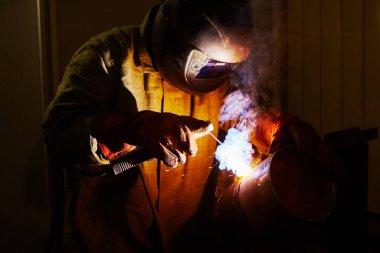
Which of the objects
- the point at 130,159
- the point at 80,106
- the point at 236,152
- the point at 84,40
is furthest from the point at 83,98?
the point at 84,40

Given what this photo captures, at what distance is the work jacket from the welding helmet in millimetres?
194

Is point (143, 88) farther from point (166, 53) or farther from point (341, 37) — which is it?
point (341, 37)

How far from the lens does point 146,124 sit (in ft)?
5.35

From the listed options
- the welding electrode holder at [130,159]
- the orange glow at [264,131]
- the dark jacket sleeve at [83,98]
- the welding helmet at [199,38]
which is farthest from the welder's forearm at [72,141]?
the orange glow at [264,131]

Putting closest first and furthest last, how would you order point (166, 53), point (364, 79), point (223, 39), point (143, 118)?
point (143, 118), point (223, 39), point (166, 53), point (364, 79)

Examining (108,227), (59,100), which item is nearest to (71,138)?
(59,100)

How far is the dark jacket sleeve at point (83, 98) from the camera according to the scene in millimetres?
1746

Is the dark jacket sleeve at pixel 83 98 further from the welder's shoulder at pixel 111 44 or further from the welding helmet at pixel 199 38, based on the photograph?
the welding helmet at pixel 199 38

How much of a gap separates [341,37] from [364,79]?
0.44 m

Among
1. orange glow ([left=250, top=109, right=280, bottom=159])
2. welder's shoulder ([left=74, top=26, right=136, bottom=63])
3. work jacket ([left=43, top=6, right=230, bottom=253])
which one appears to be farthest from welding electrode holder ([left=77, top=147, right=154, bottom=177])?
orange glow ([left=250, top=109, right=280, bottom=159])

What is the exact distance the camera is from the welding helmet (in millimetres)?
1876

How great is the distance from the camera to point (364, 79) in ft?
10.6

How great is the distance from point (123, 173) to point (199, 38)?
92cm

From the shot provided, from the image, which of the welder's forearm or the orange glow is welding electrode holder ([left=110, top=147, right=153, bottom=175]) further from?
the orange glow
